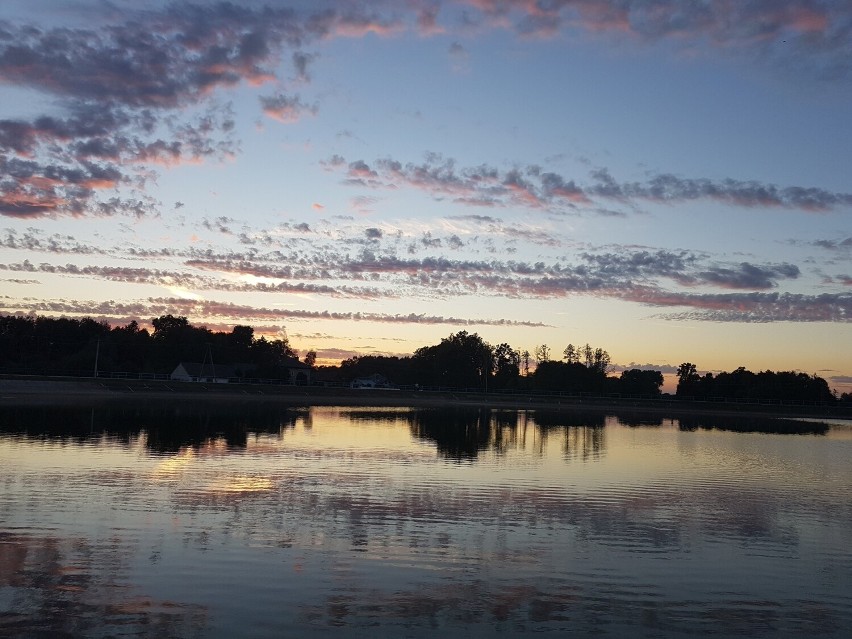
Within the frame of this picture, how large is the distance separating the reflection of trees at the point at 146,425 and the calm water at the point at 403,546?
469 centimetres

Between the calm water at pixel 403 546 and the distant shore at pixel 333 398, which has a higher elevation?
the distant shore at pixel 333 398

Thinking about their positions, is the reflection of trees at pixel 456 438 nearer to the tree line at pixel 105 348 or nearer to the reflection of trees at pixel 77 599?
the reflection of trees at pixel 77 599

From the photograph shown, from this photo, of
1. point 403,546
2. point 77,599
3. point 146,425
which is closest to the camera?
point 77,599

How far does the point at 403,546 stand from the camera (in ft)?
56.9

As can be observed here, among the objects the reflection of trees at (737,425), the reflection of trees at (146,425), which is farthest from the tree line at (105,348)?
the reflection of trees at (737,425)

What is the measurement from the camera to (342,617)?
12.3 metres

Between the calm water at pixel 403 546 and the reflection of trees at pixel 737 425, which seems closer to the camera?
the calm water at pixel 403 546

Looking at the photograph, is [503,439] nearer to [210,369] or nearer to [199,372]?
[199,372]

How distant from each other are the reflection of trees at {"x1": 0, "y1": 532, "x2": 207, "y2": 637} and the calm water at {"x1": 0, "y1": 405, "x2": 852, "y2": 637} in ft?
0.15

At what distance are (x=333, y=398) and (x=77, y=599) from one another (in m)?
114

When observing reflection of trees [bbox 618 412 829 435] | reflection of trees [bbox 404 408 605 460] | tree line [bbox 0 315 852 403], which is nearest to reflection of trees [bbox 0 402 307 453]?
reflection of trees [bbox 404 408 605 460]

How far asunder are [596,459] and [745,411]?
10852 centimetres

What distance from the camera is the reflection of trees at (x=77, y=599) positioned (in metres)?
11.3

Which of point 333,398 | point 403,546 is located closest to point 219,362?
point 333,398
